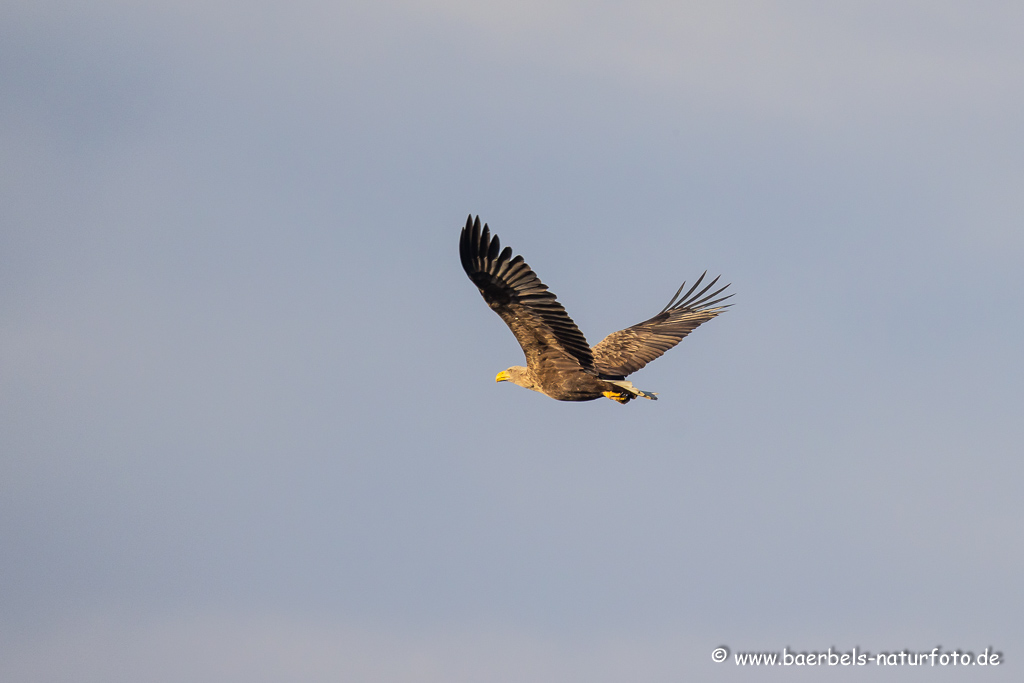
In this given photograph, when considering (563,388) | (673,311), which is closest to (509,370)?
(563,388)

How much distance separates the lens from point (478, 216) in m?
20.3

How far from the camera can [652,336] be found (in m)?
25.7

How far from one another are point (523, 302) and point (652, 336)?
18.3 ft

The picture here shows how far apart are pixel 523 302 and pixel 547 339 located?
3.73 ft

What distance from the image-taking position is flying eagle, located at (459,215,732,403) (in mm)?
20359

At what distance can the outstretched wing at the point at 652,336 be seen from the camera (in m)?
24.6

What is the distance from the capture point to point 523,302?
20875 mm

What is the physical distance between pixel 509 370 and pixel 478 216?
3.98 m

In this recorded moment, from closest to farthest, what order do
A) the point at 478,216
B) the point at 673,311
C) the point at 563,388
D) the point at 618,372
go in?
the point at 478,216
the point at 563,388
the point at 618,372
the point at 673,311

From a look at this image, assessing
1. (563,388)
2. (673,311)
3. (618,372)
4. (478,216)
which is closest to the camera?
(478,216)

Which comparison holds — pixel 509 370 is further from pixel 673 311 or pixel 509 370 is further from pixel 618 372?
pixel 673 311

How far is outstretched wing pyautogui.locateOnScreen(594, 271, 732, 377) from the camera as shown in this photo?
80.6 ft

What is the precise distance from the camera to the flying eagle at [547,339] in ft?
66.8

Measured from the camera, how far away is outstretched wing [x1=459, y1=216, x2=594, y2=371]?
66.6ft
